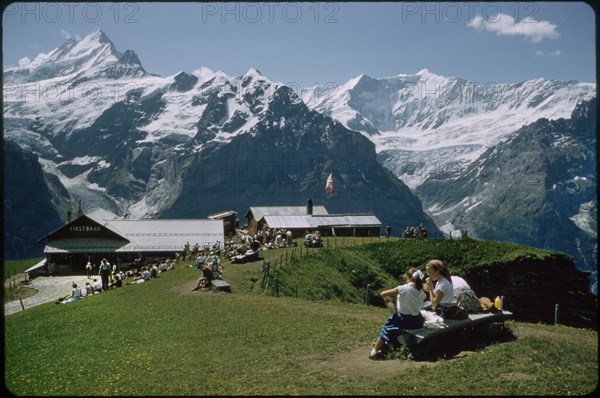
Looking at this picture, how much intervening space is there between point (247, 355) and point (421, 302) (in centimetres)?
672

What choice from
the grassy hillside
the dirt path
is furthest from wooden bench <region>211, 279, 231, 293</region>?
the dirt path

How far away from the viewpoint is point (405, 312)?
17.2 meters

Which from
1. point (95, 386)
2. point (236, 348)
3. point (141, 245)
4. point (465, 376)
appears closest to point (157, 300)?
point (236, 348)

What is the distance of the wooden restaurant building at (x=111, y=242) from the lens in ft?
256

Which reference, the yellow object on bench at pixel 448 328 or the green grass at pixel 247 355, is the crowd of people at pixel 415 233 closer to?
the green grass at pixel 247 355

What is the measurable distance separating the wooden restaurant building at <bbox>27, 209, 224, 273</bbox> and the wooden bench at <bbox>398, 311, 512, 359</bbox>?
6438 cm

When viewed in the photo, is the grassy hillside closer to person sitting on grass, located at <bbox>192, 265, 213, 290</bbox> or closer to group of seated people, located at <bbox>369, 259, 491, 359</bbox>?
person sitting on grass, located at <bbox>192, 265, 213, 290</bbox>

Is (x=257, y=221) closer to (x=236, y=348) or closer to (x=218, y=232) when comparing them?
(x=218, y=232)

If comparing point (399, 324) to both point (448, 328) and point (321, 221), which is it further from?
point (321, 221)

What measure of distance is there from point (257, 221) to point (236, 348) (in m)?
75.4

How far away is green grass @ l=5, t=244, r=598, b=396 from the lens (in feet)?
47.8

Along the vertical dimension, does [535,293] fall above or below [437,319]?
below

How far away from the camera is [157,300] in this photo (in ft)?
113

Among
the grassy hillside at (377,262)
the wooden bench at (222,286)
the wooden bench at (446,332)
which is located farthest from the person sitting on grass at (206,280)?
the wooden bench at (446,332)
